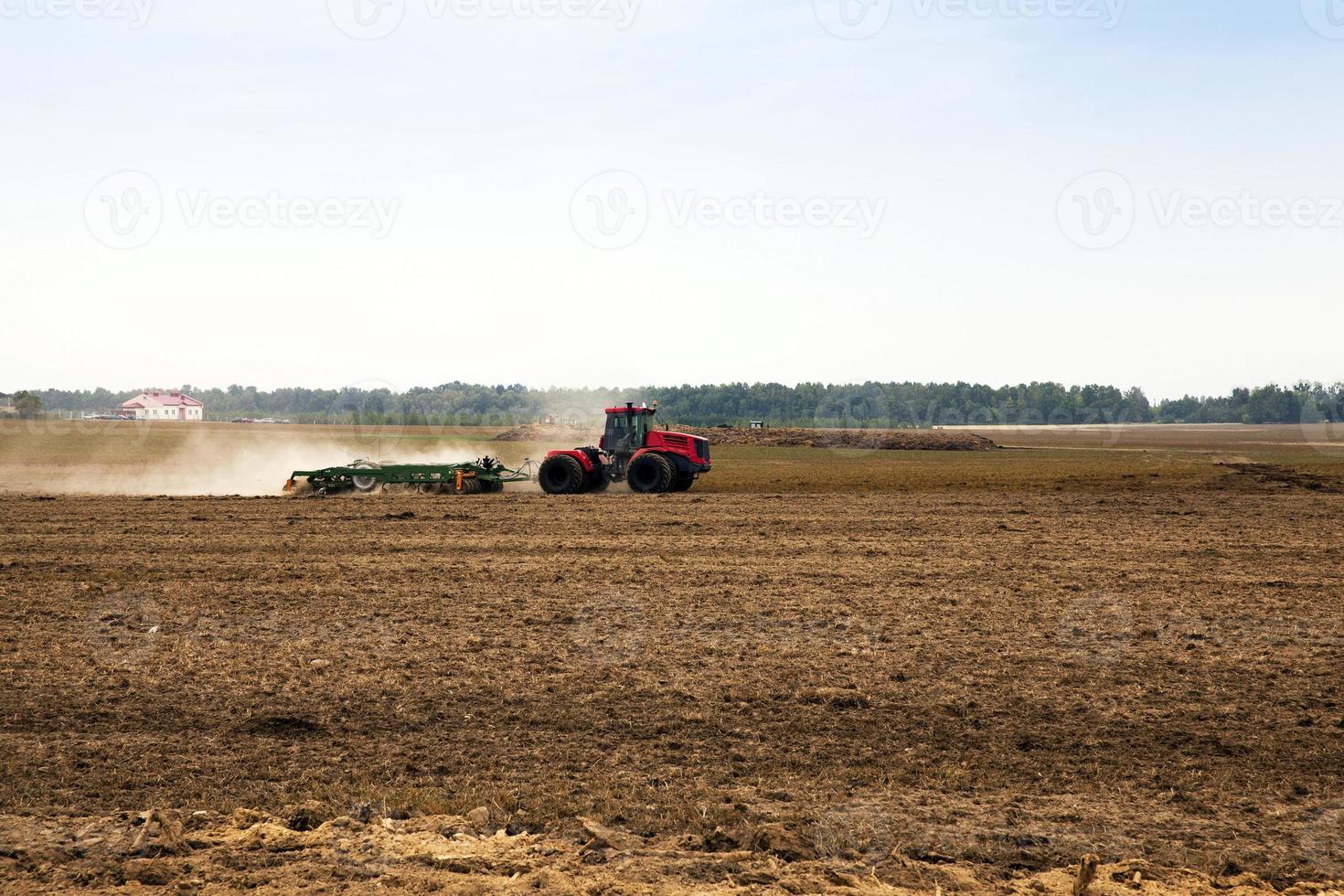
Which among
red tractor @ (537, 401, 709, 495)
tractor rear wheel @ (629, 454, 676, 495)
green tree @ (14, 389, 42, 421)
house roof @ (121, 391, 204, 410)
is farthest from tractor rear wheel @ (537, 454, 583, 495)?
house roof @ (121, 391, 204, 410)

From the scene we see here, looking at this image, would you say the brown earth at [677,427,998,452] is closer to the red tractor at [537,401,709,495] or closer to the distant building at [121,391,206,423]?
the red tractor at [537,401,709,495]

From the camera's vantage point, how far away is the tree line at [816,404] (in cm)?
13212

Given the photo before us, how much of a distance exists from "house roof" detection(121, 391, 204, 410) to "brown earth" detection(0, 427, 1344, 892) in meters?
127

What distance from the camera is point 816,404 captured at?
15350 centimetres

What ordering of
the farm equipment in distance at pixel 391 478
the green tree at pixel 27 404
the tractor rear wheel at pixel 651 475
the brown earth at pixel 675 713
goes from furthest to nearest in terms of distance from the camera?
the green tree at pixel 27 404 < the tractor rear wheel at pixel 651 475 < the farm equipment in distance at pixel 391 478 < the brown earth at pixel 675 713

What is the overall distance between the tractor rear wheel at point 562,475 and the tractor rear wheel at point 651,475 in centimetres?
132

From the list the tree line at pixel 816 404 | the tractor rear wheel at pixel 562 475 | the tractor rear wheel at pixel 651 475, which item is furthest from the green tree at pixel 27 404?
the tractor rear wheel at pixel 651 475

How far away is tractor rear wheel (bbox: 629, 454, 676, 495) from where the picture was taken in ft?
85.9

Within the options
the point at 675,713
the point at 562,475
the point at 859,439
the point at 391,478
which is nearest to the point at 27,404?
the point at 859,439

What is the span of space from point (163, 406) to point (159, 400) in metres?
1.43

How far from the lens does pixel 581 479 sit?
87.4 feet

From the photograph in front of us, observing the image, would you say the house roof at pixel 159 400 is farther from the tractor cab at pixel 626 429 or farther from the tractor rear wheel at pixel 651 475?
the tractor rear wheel at pixel 651 475

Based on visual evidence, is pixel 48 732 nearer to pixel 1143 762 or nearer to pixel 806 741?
pixel 806 741

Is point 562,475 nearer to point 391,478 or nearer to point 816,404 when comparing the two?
point 391,478
